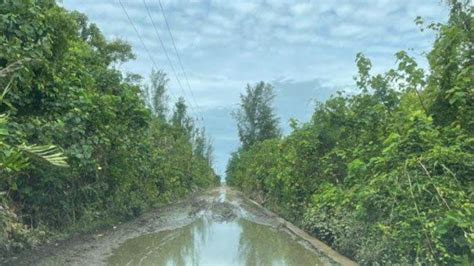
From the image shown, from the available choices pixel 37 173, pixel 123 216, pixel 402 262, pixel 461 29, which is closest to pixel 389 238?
pixel 402 262

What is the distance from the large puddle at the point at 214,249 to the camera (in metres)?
11.2

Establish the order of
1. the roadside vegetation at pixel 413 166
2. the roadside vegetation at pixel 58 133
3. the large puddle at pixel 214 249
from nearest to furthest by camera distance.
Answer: the roadside vegetation at pixel 413 166 → the roadside vegetation at pixel 58 133 → the large puddle at pixel 214 249

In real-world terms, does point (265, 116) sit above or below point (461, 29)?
above

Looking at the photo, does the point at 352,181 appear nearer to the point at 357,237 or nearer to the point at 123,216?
the point at 357,237

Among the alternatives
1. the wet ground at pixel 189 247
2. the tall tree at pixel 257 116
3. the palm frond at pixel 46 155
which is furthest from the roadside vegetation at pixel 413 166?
the tall tree at pixel 257 116

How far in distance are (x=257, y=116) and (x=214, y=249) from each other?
171ft

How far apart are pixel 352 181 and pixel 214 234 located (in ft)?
20.2

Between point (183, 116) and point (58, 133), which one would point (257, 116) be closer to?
point (183, 116)

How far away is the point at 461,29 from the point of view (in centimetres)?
1027

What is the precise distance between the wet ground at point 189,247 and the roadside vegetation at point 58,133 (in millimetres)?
760

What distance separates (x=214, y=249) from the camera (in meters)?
13.2

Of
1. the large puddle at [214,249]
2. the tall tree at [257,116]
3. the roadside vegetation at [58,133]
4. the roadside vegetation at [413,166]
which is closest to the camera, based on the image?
the roadside vegetation at [413,166]

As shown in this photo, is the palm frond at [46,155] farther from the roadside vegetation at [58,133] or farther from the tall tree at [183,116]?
the tall tree at [183,116]

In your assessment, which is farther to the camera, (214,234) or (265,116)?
(265,116)
